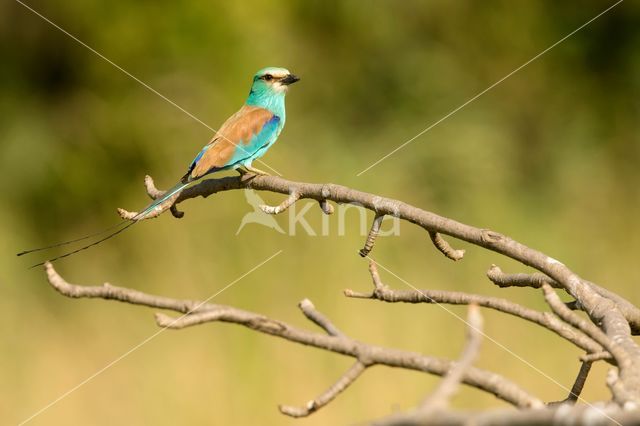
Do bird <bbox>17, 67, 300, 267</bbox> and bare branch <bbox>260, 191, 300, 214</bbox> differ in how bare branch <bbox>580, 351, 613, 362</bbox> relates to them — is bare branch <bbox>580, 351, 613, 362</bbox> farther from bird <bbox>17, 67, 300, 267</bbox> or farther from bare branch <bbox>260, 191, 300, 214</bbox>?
bird <bbox>17, 67, 300, 267</bbox>

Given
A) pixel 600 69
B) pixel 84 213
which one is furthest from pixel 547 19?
pixel 84 213

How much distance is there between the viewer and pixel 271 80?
11.4 ft

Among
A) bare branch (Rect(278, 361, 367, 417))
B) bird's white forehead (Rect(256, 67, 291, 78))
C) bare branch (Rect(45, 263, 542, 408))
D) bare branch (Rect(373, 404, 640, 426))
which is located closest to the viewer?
bare branch (Rect(373, 404, 640, 426))

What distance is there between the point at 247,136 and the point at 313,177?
0.99m

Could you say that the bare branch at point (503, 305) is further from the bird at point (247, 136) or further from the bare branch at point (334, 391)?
the bird at point (247, 136)

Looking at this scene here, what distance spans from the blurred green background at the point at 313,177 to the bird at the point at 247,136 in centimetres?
56

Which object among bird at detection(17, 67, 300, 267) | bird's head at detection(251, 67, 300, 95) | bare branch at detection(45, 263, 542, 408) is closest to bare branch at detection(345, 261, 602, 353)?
bare branch at detection(45, 263, 542, 408)

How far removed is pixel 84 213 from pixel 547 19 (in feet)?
9.01

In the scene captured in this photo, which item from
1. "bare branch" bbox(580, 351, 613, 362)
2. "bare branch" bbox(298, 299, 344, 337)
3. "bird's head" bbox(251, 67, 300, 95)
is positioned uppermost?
"bird's head" bbox(251, 67, 300, 95)

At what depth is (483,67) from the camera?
4.89m

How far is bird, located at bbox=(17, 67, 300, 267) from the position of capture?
2777mm

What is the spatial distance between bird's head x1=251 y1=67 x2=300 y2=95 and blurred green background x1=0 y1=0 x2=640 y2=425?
0.59m

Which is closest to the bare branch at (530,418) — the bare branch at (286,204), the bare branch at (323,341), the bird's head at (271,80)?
the bare branch at (323,341)

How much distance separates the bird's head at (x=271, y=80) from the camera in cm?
346
